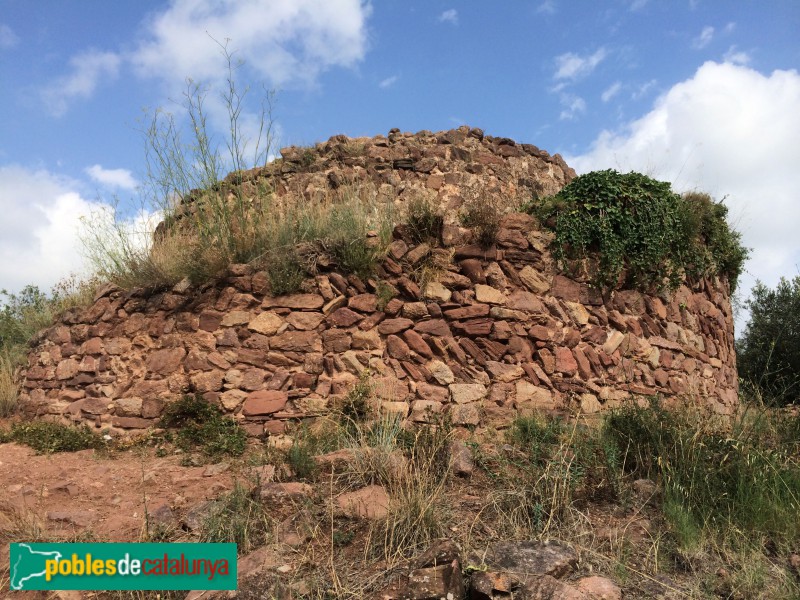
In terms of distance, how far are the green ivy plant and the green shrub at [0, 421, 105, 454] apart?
17.5ft

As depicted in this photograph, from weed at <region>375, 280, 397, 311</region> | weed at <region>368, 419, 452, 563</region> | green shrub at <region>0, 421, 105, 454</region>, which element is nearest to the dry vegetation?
weed at <region>368, 419, 452, 563</region>

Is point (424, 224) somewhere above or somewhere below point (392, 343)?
above

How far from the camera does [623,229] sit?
7035mm

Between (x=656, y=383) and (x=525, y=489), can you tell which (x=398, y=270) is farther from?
(x=656, y=383)

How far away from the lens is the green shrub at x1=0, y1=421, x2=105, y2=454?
6348 mm

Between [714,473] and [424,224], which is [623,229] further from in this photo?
[714,473]

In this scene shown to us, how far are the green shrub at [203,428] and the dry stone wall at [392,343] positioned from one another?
0.41 ft

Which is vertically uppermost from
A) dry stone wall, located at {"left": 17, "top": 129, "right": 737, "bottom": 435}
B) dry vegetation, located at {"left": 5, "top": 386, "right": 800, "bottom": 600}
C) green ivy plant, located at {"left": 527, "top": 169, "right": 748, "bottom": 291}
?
green ivy plant, located at {"left": 527, "top": 169, "right": 748, "bottom": 291}

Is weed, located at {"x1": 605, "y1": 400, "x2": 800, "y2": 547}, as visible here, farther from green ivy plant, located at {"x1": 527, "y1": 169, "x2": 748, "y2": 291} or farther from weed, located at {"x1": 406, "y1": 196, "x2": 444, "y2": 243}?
weed, located at {"x1": 406, "y1": 196, "x2": 444, "y2": 243}

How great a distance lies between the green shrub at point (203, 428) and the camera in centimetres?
589

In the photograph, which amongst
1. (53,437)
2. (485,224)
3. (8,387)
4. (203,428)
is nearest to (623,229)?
(485,224)

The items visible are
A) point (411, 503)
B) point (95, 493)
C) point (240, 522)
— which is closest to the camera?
point (411, 503)

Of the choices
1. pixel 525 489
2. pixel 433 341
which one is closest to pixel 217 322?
pixel 433 341

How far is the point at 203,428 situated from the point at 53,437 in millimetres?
1724
